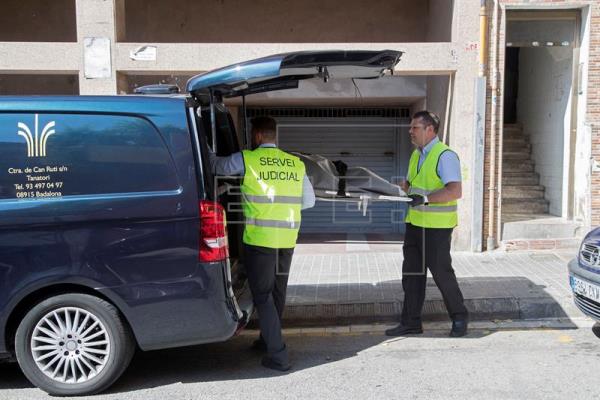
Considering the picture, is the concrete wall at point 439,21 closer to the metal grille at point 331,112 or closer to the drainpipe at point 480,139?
the drainpipe at point 480,139

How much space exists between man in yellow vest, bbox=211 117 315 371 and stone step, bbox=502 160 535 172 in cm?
673

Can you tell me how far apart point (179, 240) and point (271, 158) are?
37.9 inches

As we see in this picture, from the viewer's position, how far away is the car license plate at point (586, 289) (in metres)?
4.70

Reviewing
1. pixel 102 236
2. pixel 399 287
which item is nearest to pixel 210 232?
pixel 102 236

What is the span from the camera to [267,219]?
14.7ft

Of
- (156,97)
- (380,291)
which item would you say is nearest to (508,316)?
(380,291)

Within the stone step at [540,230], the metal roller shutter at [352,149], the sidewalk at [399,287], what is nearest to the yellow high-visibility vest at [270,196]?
the sidewalk at [399,287]

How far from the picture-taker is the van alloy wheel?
4039 mm

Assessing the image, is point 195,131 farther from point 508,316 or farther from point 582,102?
point 582,102

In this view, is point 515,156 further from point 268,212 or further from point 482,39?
point 268,212

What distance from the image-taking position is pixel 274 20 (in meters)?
10.3

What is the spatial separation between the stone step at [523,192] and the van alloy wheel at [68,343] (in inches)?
296

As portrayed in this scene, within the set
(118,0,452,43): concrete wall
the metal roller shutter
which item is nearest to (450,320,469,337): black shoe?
the metal roller shutter

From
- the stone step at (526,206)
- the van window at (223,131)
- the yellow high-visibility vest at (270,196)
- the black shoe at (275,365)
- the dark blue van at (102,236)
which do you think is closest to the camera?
the dark blue van at (102,236)
